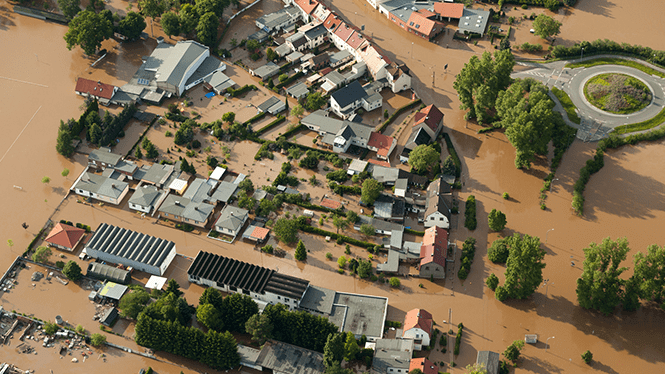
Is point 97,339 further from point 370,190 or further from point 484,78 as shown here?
point 484,78

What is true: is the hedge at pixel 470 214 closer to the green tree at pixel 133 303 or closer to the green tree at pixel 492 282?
the green tree at pixel 492 282

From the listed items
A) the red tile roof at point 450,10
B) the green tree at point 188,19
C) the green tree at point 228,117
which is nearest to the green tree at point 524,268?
the green tree at point 228,117

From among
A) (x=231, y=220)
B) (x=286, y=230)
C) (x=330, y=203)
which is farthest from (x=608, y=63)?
(x=231, y=220)

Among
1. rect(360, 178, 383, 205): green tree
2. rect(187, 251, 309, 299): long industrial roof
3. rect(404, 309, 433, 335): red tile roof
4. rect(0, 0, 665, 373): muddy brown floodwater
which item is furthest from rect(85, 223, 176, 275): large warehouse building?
rect(404, 309, 433, 335): red tile roof

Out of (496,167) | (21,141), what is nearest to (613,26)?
(496,167)

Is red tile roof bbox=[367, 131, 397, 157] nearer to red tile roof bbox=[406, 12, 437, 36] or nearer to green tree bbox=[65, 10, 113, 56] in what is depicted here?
red tile roof bbox=[406, 12, 437, 36]

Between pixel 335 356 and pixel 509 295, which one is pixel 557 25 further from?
pixel 335 356
